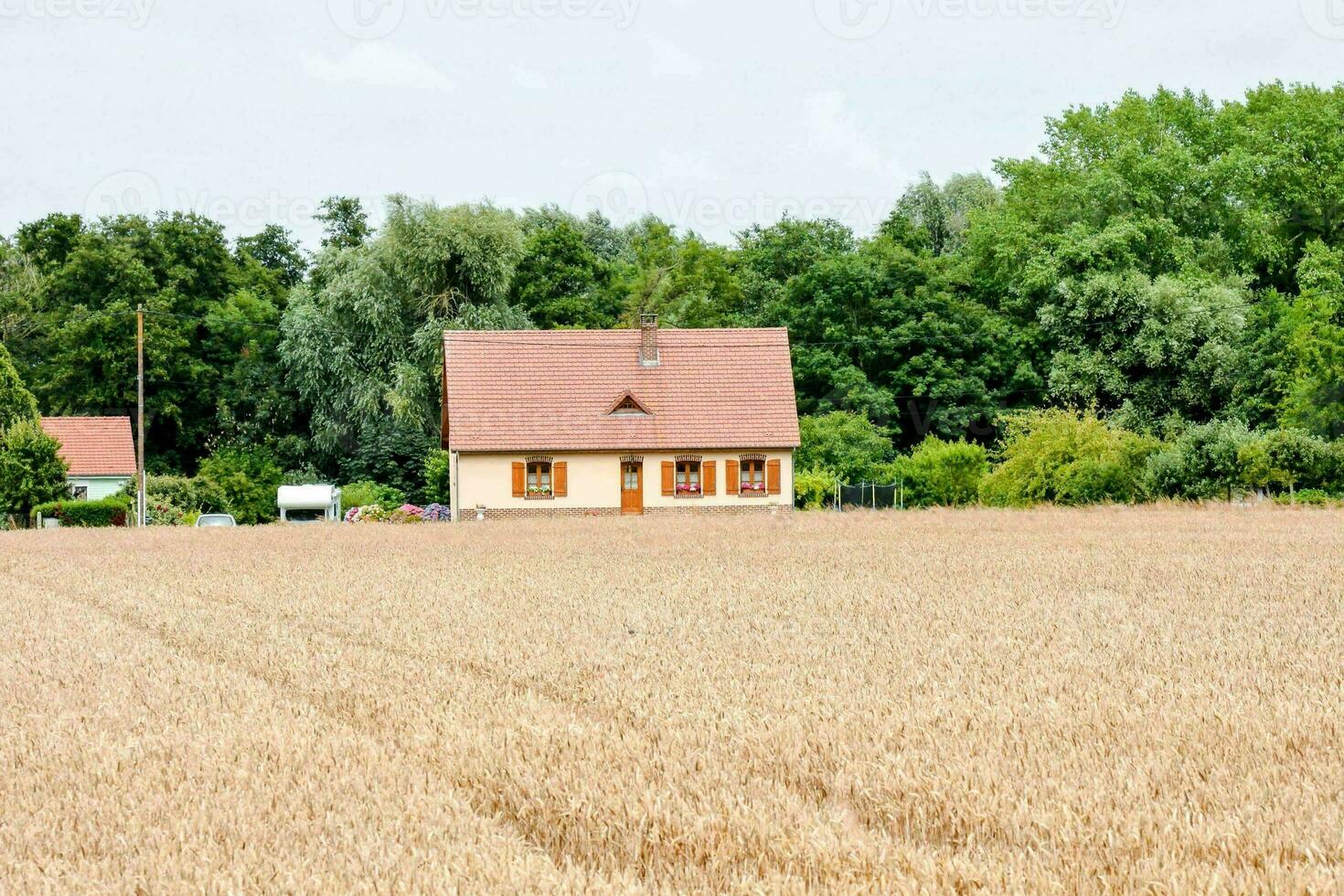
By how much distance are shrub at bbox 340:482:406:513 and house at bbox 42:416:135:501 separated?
12.1m

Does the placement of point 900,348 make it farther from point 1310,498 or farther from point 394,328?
point 1310,498

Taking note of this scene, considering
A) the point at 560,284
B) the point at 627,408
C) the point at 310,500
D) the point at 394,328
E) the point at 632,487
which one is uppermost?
the point at 560,284

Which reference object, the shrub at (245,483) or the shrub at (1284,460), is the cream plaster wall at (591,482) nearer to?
the shrub at (245,483)

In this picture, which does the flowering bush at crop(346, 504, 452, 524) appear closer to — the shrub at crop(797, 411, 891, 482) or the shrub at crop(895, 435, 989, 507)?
the shrub at crop(797, 411, 891, 482)

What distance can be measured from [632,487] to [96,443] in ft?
87.8

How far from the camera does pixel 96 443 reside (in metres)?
60.7

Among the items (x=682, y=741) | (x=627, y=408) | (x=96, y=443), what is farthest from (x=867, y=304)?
(x=682, y=741)

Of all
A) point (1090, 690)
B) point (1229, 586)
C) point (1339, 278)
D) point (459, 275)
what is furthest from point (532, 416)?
point (1090, 690)

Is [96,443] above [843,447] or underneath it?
above

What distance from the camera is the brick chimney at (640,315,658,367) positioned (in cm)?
4966

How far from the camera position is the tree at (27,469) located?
155 feet

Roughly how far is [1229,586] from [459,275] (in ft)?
147

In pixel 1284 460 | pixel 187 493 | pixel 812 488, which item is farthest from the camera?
pixel 187 493

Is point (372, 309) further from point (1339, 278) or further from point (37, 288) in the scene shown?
point (1339, 278)
